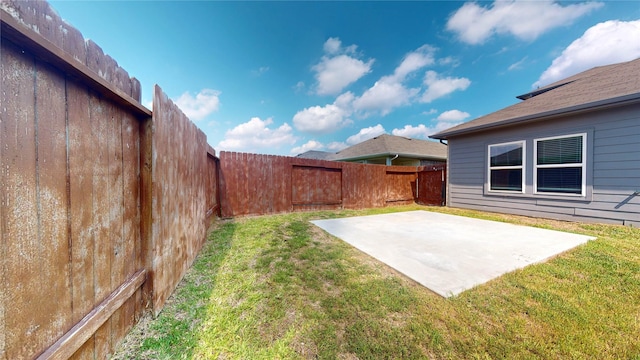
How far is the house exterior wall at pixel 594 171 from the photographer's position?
4367 mm

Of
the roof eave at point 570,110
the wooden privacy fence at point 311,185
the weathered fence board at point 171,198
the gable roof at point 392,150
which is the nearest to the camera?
the weathered fence board at point 171,198

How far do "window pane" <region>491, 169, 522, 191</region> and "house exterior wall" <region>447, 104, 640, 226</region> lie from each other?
0.55 ft

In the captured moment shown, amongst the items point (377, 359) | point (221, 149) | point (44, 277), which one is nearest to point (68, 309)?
point (44, 277)

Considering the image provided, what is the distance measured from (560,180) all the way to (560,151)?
72 cm

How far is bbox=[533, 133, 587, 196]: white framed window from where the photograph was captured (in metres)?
4.97

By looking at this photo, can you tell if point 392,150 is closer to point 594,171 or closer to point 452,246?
point 594,171

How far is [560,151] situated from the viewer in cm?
526

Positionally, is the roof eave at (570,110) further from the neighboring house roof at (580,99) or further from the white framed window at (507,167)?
the white framed window at (507,167)

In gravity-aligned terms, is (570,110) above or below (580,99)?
below

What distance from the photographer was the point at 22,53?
0.84m

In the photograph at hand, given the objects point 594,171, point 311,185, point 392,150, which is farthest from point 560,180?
point 392,150

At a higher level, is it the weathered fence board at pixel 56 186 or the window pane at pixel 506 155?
the window pane at pixel 506 155

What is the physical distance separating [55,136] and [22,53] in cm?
34

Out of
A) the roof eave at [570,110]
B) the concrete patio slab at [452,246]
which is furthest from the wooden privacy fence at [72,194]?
the roof eave at [570,110]
